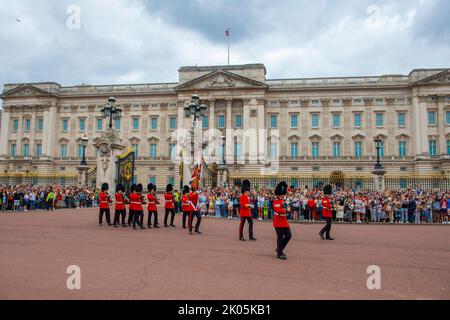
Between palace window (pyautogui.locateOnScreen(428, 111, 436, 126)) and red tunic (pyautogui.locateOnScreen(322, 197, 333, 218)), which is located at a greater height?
palace window (pyautogui.locateOnScreen(428, 111, 436, 126))

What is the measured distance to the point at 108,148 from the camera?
22.2 m

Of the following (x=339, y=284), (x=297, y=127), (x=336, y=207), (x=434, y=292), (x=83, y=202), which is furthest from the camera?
(x=297, y=127)

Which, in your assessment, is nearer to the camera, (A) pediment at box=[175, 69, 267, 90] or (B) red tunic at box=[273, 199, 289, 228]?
(B) red tunic at box=[273, 199, 289, 228]

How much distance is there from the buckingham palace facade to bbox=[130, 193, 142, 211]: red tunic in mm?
32916

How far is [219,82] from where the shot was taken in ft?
180

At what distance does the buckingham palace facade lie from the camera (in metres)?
50.4

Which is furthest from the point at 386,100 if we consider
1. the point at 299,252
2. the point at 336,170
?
the point at 299,252

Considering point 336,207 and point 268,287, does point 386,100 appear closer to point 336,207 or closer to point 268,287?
point 336,207

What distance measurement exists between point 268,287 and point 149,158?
52534mm

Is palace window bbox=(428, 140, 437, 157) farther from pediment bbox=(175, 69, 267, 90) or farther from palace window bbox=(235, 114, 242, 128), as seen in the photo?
palace window bbox=(235, 114, 242, 128)

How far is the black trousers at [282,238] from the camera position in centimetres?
903

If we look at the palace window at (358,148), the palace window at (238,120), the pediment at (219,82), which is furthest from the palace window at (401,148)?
the palace window at (238,120)

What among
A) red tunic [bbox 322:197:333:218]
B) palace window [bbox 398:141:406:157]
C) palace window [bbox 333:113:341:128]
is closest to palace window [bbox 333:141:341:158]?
palace window [bbox 333:113:341:128]

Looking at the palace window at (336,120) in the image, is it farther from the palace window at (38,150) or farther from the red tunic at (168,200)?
the palace window at (38,150)
